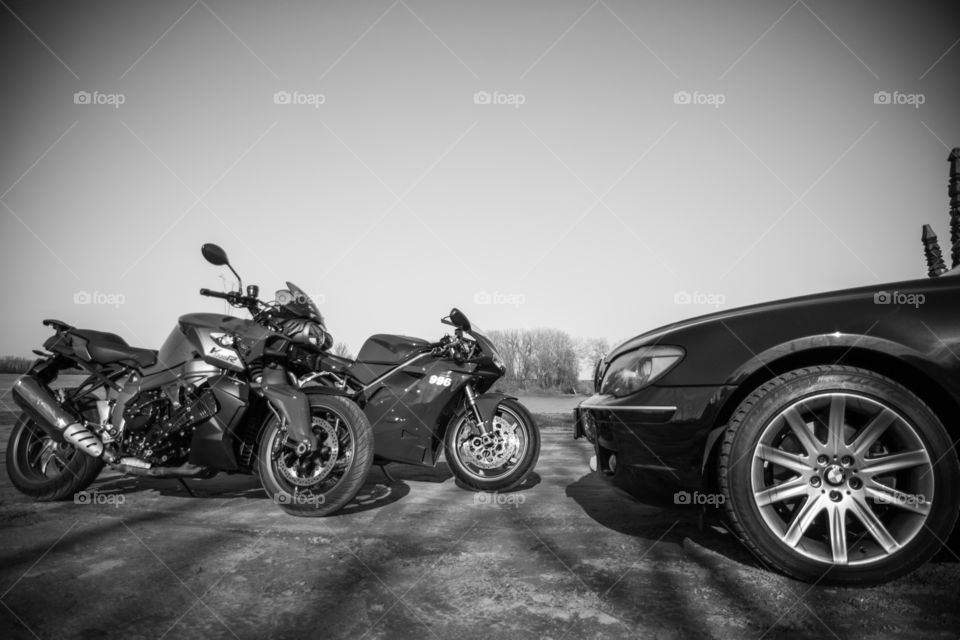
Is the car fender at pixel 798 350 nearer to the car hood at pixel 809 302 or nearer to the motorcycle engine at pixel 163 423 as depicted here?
the car hood at pixel 809 302

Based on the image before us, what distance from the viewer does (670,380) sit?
2.35 metres

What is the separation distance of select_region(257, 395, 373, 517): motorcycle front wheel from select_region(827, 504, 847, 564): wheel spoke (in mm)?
2348

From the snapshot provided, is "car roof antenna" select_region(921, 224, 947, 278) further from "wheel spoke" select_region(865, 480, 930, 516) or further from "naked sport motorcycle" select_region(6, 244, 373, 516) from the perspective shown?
"naked sport motorcycle" select_region(6, 244, 373, 516)

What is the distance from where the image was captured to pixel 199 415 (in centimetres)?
350

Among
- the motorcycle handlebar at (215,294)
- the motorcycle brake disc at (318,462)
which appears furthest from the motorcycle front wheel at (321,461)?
the motorcycle handlebar at (215,294)

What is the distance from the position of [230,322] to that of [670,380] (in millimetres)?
2989

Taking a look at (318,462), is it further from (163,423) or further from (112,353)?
(112,353)

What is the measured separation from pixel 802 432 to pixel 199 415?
3.45 metres

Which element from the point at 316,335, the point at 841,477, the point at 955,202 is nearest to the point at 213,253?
the point at 316,335

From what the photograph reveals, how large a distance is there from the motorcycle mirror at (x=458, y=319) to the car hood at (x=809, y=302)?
2.06 m

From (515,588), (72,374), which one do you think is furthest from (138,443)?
(515,588)

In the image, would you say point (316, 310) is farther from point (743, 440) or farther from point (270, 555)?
point (743, 440)

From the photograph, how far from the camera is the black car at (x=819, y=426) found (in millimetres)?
2031

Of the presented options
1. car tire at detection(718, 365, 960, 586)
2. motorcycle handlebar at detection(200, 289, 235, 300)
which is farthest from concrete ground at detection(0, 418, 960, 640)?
motorcycle handlebar at detection(200, 289, 235, 300)
